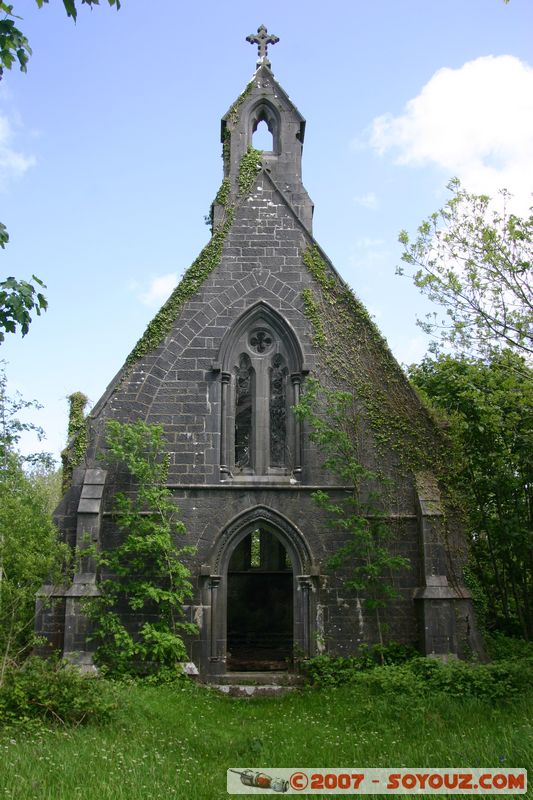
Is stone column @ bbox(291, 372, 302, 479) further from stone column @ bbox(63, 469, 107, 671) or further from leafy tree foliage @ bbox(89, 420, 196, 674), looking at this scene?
stone column @ bbox(63, 469, 107, 671)

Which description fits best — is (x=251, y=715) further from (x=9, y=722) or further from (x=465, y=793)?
(x=465, y=793)

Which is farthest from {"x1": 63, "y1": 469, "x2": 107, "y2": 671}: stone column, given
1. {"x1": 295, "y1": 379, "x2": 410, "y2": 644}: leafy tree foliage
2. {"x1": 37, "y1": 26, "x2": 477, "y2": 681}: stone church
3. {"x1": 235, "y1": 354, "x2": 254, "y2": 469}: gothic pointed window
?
{"x1": 295, "y1": 379, "x2": 410, "y2": 644}: leafy tree foliage

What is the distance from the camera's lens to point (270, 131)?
60.6 ft

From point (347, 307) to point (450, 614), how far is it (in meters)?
6.38

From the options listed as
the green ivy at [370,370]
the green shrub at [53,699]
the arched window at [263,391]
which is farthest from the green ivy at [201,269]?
the green shrub at [53,699]

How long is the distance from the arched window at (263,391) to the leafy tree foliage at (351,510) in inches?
25.6

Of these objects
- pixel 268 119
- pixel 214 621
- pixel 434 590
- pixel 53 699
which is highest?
pixel 268 119

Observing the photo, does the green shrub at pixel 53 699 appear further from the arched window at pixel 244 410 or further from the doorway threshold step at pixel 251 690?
the arched window at pixel 244 410

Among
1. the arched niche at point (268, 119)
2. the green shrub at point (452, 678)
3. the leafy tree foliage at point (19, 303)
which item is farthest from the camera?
the arched niche at point (268, 119)

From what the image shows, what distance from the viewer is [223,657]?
554 inches

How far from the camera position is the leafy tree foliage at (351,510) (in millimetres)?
13789

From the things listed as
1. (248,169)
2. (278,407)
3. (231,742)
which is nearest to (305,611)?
(278,407)

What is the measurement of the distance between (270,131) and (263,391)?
681 cm

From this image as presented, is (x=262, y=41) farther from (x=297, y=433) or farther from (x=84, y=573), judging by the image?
(x=84, y=573)
